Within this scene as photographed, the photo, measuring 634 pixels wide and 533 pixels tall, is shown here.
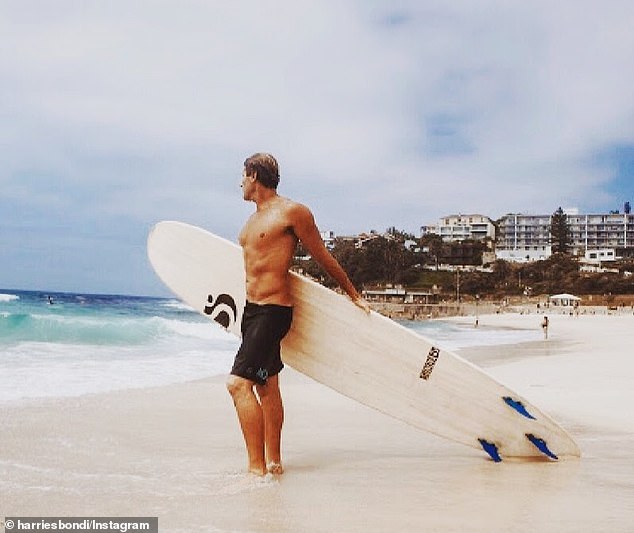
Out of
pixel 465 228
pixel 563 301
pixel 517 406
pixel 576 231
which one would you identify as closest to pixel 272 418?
pixel 517 406

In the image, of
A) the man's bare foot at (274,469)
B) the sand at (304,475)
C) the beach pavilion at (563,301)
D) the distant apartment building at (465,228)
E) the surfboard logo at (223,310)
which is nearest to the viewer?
the sand at (304,475)

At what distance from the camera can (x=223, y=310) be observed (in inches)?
145

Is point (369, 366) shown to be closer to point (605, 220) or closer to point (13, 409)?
point (13, 409)

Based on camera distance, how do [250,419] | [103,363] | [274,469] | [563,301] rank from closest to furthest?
[250,419] → [274,469] → [103,363] → [563,301]

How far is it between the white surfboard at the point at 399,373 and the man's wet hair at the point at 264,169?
0.49 meters

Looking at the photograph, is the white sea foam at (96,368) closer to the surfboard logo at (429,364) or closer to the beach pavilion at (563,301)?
the surfboard logo at (429,364)

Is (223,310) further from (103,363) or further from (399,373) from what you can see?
(103,363)

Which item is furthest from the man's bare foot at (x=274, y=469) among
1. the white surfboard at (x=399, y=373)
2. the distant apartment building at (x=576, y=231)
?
the distant apartment building at (x=576, y=231)

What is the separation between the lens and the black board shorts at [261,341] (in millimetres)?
3121

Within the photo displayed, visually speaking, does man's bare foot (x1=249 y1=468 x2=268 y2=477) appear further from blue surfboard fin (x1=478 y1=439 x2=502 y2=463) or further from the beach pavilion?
the beach pavilion

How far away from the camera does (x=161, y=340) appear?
15.6 metres

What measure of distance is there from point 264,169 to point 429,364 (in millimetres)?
1290

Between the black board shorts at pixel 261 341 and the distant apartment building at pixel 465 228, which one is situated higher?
the distant apartment building at pixel 465 228

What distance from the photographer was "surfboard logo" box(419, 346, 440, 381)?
355 cm
